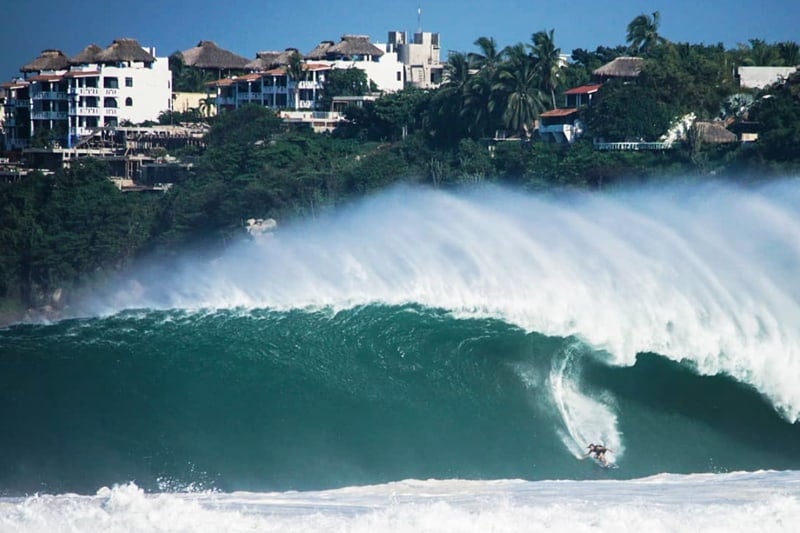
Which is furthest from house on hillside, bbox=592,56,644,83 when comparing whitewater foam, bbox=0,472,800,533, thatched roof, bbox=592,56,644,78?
whitewater foam, bbox=0,472,800,533

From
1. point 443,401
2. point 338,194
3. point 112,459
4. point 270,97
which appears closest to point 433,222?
point 443,401

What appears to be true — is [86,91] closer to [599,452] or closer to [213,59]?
[213,59]

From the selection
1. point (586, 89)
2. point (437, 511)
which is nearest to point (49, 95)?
point (586, 89)

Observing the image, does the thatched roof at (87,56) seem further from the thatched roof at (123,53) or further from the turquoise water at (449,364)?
the turquoise water at (449,364)

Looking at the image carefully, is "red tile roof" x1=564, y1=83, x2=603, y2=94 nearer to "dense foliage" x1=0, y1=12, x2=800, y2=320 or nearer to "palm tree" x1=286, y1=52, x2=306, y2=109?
"dense foliage" x1=0, y1=12, x2=800, y2=320

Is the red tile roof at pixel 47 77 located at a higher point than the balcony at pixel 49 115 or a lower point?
higher

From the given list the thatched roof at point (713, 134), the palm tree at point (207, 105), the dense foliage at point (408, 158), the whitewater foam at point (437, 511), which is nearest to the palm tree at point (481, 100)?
the dense foliage at point (408, 158)
